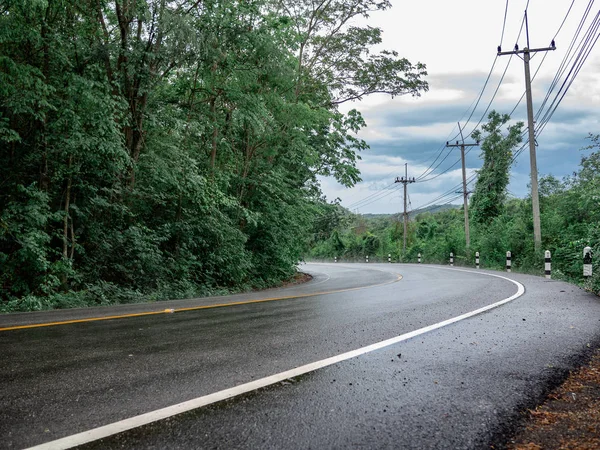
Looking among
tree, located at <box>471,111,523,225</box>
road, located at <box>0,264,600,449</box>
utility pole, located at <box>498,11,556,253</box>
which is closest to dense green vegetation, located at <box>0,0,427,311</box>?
road, located at <box>0,264,600,449</box>

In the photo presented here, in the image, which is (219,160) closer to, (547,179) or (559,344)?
(559,344)

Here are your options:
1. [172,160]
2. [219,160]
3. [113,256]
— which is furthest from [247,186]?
[113,256]

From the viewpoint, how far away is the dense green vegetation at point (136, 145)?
888cm

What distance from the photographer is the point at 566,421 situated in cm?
257

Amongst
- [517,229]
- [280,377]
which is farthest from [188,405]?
[517,229]

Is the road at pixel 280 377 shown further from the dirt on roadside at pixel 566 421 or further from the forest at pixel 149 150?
the forest at pixel 149 150

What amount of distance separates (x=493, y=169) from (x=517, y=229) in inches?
588

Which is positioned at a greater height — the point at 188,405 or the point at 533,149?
the point at 533,149

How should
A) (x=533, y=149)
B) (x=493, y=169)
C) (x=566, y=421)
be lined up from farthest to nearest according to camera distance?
(x=493, y=169) < (x=533, y=149) < (x=566, y=421)

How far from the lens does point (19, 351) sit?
4059mm

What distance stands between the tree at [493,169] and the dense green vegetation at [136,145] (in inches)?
987

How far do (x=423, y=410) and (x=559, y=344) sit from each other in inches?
108

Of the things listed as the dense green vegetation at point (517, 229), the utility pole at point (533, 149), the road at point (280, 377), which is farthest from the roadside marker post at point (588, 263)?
the utility pole at point (533, 149)

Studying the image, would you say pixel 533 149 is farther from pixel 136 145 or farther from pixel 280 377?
pixel 280 377
